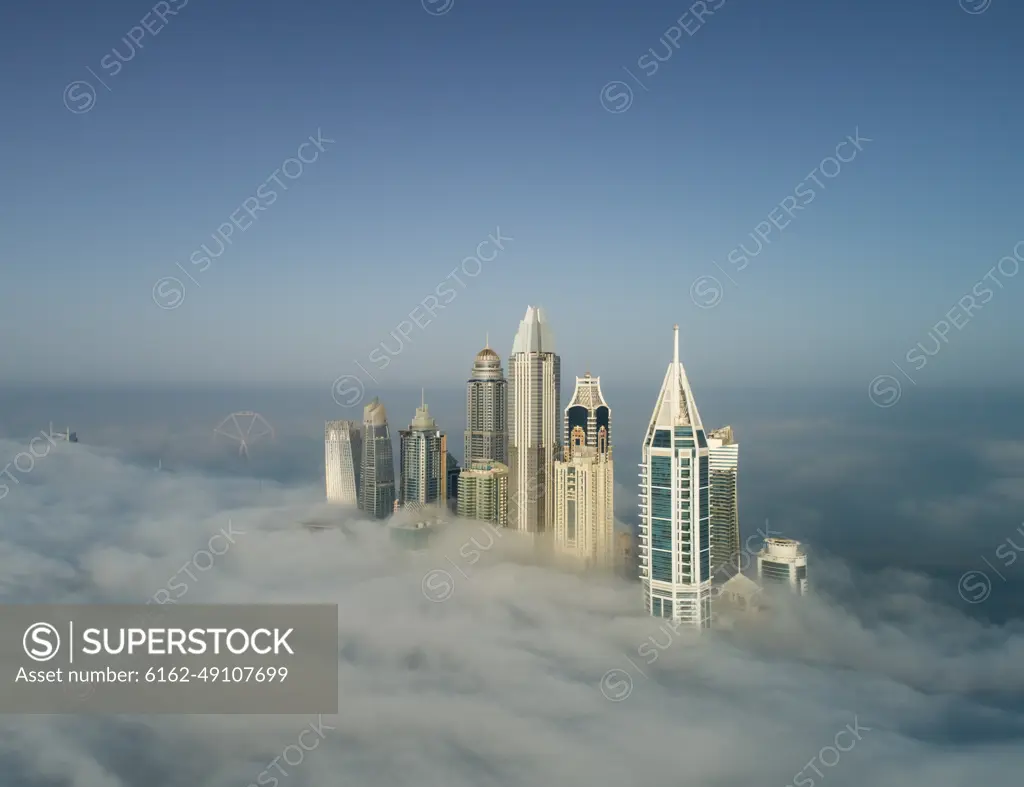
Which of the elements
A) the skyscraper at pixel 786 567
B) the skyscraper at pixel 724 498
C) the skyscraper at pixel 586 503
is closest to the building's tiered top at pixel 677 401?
the skyscraper at pixel 724 498

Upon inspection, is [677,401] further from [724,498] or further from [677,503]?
[724,498]

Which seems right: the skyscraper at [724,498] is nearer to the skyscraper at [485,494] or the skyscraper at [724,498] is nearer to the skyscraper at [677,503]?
the skyscraper at [677,503]

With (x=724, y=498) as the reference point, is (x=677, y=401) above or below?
above

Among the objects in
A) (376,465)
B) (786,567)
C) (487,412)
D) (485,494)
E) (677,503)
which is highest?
(487,412)

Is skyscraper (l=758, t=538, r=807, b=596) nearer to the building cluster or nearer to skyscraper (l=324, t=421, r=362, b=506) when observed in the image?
the building cluster

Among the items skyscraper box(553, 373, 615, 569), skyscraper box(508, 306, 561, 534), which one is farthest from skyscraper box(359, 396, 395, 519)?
skyscraper box(553, 373, 615, 569)

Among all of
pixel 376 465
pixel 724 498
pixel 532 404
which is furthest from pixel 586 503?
pixel 376 465

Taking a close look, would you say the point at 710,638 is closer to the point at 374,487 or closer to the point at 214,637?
the point at 214,637
